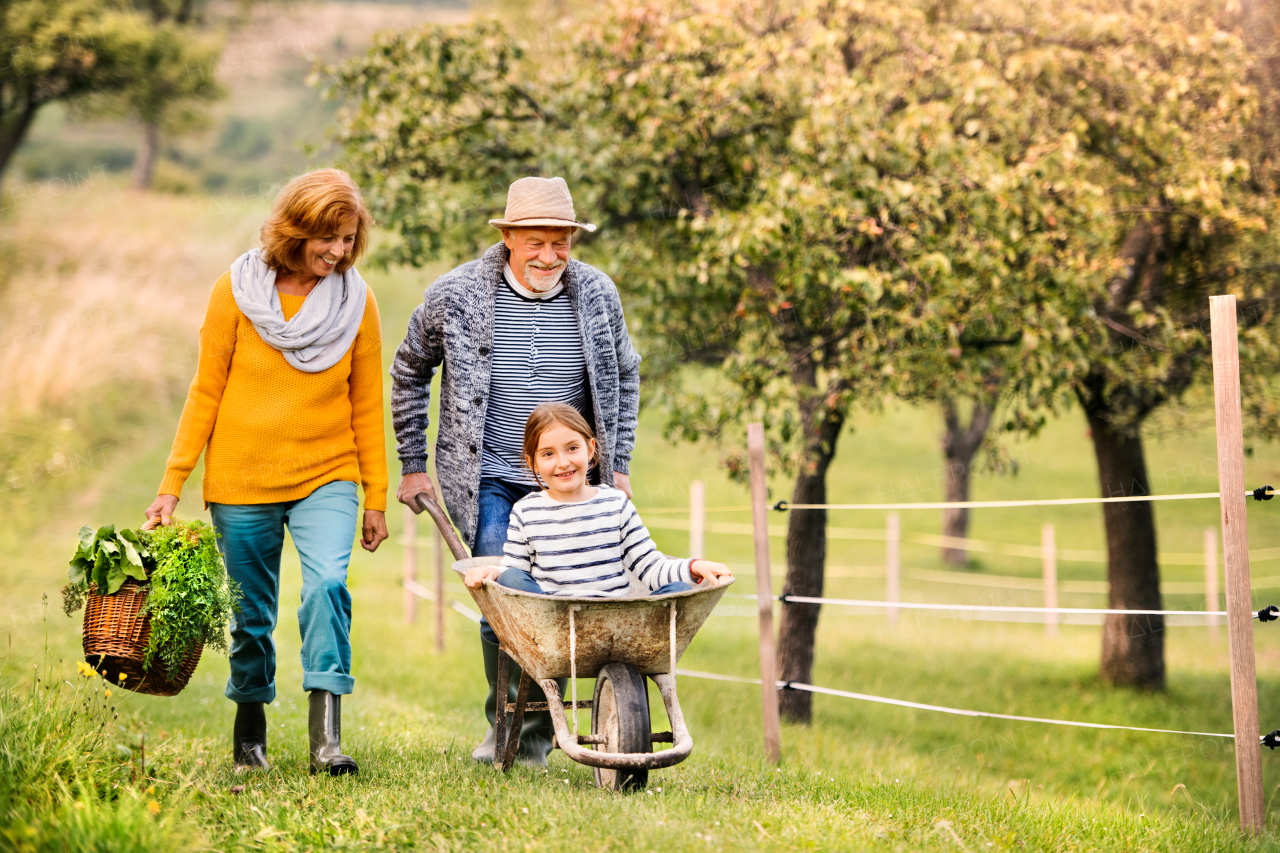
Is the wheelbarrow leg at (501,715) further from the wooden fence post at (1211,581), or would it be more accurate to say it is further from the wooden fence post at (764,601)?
the wooden fence post at (1211,581)

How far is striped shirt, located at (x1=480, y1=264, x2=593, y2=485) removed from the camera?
12.6 feet

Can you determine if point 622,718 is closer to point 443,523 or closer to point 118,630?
point 443,523

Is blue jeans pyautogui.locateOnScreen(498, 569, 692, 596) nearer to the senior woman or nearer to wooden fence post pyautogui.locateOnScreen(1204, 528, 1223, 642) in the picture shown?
the senior woman

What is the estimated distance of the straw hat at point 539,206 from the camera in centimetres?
367

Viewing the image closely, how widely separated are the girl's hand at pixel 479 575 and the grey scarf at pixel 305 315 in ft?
3.14

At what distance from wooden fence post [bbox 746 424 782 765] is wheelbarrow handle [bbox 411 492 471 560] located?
1.55m

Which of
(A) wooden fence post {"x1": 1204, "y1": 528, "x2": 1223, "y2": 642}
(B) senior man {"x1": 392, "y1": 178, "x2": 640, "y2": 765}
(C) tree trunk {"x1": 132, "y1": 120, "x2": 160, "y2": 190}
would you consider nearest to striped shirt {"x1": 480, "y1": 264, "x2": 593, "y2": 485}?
(B) senior man {"x1": 392, "y1": 178, "x2": 640, "y2": 765}

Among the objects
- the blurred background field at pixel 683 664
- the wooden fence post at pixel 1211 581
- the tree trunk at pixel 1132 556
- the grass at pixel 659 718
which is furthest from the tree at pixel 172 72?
the wooden fence post at pixel 1211 581

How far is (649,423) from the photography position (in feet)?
79.6

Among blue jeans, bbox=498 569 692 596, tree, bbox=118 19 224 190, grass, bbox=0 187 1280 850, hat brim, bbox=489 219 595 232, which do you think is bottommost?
grass, bbox=0 187 1280 850

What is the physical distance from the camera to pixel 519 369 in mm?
3842

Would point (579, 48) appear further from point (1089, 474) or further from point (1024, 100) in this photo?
point (1089, 474)

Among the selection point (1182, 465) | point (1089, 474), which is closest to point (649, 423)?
point (1089, 474)

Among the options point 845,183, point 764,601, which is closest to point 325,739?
point 764,601
